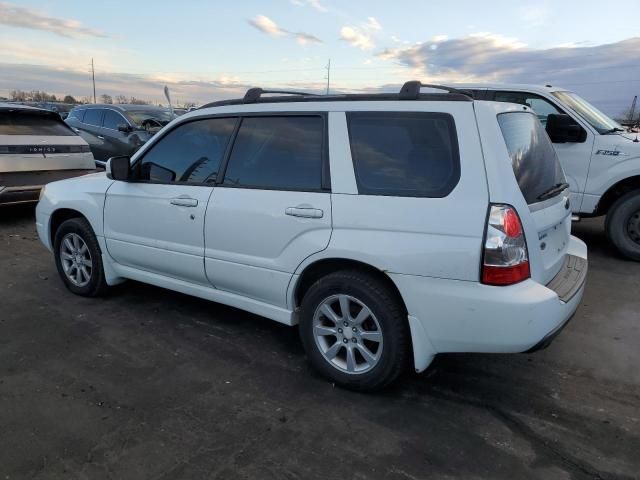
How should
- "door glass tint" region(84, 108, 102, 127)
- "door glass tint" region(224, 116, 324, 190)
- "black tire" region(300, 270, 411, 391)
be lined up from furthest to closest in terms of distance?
1. "door glass tint" region(84, 108, 102, 127)
2. "door glass tint" region(224, 116, 324, 190)
3. "black tire" region(300, 270, 411, 391)

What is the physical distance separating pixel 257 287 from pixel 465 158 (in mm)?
1617

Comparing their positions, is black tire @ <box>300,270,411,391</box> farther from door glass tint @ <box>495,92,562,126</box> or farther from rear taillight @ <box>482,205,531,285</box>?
door glass tint @ <box>495,92,562,126</box>

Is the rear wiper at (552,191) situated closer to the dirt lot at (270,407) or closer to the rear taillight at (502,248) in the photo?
the rear taillight at (502,248)

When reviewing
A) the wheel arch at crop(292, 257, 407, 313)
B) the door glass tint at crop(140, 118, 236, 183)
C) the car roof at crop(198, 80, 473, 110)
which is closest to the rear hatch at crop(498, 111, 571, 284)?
the car roof at crop(198, 80, 473, 110)

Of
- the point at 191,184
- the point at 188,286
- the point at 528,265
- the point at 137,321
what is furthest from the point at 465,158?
the point at 137,321

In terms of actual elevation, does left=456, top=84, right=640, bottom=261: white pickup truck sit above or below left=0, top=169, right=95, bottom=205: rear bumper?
above

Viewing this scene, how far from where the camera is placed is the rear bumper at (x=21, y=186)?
23.6 feet

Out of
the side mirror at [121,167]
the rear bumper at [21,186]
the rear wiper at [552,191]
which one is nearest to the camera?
the rear wiper at [552,191]

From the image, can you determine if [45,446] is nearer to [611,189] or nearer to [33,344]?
[33,344]

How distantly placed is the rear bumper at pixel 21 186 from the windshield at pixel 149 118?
10.9 ft

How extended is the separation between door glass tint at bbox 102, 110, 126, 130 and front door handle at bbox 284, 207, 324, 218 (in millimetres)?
8667

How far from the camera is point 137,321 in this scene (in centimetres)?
427

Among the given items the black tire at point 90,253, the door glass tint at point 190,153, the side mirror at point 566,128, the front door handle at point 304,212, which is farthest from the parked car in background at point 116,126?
the front door handle at point 304,212

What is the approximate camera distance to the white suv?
2730 millimetres
